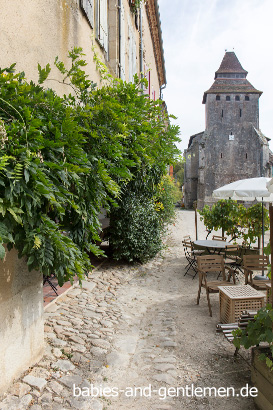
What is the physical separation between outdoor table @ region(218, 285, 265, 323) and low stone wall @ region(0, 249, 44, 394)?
2.80 meters

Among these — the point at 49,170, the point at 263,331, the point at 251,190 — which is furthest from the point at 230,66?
the point at 49,170

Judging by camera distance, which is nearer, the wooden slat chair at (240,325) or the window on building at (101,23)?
the wooden slat chair at (240,325)

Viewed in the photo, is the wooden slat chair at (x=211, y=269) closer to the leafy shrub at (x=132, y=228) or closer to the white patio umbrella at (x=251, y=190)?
the leafy shrub at (x=132, y=228)

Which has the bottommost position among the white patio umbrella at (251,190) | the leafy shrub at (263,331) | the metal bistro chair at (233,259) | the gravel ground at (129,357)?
the gravel ground at (129,357)

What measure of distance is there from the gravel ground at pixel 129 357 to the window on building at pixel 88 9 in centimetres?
499

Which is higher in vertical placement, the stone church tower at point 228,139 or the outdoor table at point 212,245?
the stone church tower at point 228,139

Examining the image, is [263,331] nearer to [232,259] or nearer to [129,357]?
[129,357]

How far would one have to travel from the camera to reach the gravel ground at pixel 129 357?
298 cm

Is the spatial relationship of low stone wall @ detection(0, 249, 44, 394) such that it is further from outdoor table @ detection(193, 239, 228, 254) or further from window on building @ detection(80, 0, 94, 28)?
outdoor table @ detection(193, 239, 228, 254)

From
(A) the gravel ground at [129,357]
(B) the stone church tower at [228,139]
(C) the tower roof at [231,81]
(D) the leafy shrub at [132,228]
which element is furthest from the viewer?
(C) the tower roof at [231,81]

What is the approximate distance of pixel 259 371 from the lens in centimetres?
287

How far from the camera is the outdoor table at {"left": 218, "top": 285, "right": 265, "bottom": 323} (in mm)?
4680

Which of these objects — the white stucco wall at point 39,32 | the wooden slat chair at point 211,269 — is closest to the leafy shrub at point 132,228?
the wooden slat chair at point 211,269

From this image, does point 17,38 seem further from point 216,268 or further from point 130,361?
point 216,268
